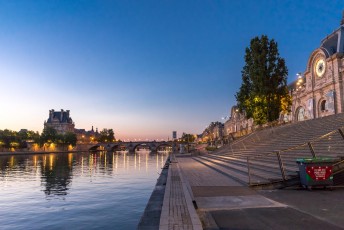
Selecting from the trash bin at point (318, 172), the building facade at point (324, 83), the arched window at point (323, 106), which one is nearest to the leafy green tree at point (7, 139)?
the building facade at point (324, 83)

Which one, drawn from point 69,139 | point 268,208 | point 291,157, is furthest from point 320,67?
point 69,139

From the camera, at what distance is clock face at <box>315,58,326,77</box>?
45.5m

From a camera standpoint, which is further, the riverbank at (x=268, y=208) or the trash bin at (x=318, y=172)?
the trash bin at (x=318, y=172)

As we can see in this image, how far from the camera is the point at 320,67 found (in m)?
46.7

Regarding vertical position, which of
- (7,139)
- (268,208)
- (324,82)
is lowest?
(268,208)

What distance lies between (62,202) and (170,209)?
12495mm

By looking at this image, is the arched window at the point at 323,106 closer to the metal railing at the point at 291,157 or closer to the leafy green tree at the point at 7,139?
the metal railing at the point at 291,157

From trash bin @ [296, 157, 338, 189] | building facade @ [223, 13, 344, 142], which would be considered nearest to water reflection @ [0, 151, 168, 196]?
trash bin @ [296, 157, 338, 189]

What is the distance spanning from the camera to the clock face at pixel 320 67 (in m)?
45.5

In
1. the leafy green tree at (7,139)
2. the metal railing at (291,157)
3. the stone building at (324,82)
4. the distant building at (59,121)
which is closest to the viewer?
the metal railing at (291,157)

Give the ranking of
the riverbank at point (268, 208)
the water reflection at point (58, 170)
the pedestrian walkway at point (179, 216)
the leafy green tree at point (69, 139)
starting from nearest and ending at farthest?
the pedestrian walkway at point (179, 216), the riverbank at point (268, 208), the water reflection at point (58, 170), the leafy green tree at point (69, 139)

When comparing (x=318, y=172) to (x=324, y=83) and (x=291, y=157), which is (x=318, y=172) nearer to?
(x=291, y=157)

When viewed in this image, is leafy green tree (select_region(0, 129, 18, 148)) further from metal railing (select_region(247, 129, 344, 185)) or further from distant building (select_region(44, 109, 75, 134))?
metal railing (select_region(247, 129, 344, 185))

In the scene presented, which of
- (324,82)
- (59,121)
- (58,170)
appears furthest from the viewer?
(59,121)
